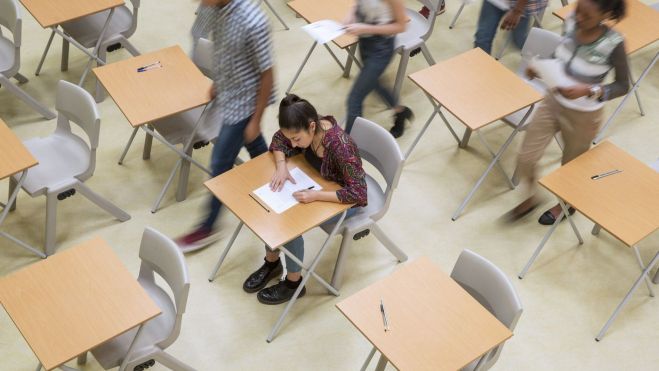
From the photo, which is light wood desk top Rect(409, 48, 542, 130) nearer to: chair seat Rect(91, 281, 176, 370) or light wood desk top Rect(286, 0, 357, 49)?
light wood desk top Rect(286, 0, 357, 49)

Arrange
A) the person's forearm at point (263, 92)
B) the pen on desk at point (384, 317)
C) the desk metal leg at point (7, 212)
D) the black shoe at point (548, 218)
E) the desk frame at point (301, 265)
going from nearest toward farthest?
the pen on desk at point (384, 317) < the person's forearm at point (263, 92) < the desk frame at point (301, 265) < the desk metal leg at point (7, 212) < the black shoe at point (548, 218)

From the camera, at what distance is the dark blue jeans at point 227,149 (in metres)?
4.40

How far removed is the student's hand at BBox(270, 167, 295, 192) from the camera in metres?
4.21

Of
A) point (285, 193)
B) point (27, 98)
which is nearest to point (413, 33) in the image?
point (285, 193)

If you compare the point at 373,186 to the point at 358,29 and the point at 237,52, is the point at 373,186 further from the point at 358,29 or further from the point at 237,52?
the point at 237,52

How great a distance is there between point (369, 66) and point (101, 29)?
2.06m

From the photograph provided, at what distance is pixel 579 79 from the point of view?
4363 millimetres

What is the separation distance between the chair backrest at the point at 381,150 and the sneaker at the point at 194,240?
1.02 m

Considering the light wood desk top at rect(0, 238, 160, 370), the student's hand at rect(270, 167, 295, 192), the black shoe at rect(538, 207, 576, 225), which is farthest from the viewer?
the black shoe at rect(538, 207, 576, 225)

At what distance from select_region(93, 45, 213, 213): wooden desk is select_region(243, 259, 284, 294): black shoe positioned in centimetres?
83

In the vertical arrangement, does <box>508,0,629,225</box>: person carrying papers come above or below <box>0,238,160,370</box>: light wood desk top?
above

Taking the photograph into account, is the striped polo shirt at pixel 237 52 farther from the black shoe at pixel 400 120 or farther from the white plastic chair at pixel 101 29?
the white plastic chair at pixel 101 29

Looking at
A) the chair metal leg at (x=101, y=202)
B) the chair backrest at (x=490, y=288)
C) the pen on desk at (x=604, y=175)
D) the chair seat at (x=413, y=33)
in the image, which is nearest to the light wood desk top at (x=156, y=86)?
the chair metal leg at (x=101, y=202)

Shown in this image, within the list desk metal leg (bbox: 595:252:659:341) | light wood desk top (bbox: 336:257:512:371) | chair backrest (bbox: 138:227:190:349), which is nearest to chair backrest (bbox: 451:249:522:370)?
light wood desk top (bbox: 336:257:512:371)
